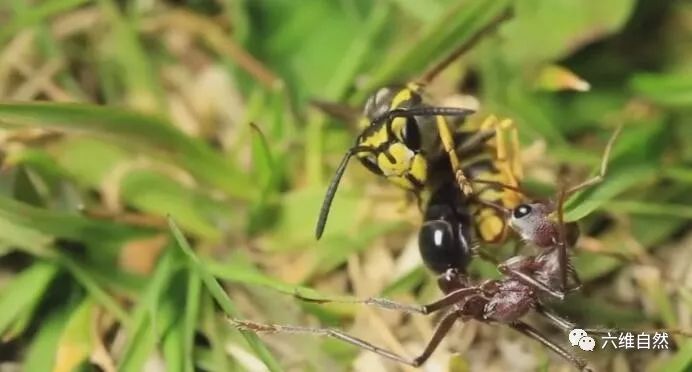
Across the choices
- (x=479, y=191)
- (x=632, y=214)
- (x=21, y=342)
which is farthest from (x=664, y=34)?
(x=21, y=342)

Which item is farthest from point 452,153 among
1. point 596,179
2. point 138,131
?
point 138,131

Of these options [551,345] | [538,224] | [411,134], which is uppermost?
[411,134]

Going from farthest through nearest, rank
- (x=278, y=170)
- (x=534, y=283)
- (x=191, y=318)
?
1. (x=278, y=170)
2. (x=191, y=318)
3. (x=534, y=283)

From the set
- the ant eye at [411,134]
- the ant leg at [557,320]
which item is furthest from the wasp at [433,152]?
the ant leg at [557,320]

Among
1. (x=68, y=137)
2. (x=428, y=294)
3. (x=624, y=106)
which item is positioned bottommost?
(x=428, y=294)

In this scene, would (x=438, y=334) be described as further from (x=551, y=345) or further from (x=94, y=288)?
(x=94, y=288)

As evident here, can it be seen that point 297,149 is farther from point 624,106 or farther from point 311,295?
point 624,106
